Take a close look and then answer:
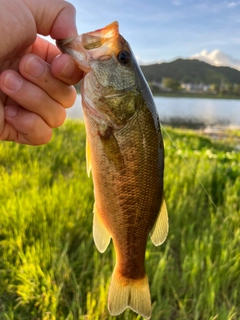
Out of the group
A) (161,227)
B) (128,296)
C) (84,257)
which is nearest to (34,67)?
(161,227)

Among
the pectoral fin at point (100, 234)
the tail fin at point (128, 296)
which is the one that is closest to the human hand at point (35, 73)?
the pectoral fin at point (100, 234)

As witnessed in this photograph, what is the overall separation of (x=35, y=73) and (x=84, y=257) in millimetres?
1653

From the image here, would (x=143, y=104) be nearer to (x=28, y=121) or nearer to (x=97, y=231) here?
(x=97, y=231)

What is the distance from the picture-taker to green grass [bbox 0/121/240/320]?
244 cm

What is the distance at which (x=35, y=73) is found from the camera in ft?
5.82

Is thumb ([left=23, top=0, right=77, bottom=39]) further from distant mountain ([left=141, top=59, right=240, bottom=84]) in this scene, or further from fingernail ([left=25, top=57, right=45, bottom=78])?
distant mountain ([left=141, top=59, right=240, bottom=84])

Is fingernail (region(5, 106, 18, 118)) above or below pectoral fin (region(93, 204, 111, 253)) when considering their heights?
above

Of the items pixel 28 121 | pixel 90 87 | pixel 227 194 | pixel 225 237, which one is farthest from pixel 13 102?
pixel 227 194

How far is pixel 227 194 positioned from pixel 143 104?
10.0 feet

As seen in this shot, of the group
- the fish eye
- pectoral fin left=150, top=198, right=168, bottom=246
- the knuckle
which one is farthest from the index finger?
pectoral fin left=150, top=198, right=168, bottom=246

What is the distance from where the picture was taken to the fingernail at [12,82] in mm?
1800

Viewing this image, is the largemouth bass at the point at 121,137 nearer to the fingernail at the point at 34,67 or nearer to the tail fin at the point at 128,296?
the tail fin at the point at 128,296

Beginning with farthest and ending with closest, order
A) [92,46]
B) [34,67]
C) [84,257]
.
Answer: [84,257] → [34,67] → [92,46]

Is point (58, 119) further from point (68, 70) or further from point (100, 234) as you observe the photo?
point (100, 234)
